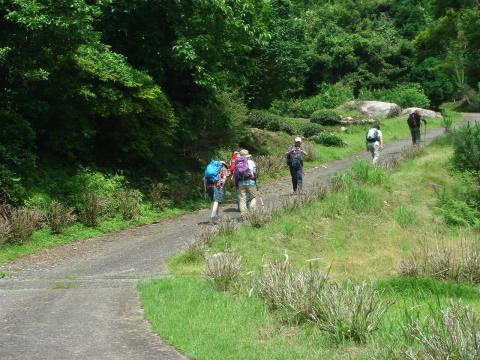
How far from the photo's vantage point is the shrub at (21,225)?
13.1 metres

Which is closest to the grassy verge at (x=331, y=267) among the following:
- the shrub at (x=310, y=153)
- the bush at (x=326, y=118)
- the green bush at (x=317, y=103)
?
the shrub at (x=310, y=153)

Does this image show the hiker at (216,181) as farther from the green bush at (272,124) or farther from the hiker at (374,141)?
the green bush at (272,124)

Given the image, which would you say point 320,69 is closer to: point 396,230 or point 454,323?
point 396,230

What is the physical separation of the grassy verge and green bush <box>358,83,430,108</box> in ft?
68.8

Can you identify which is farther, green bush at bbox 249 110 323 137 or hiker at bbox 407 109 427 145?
green bush at bbox 249 110 323 137

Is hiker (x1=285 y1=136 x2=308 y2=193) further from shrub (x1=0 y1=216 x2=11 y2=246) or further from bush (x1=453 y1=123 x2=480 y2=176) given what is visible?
shrub (x1=0 y1=216 x2=11 y2=246)

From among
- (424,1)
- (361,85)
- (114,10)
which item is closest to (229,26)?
(114,10)

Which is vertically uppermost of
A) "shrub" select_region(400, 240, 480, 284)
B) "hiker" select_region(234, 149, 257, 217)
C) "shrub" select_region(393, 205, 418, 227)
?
"hiker" select_region(234, 149, 257, 217)

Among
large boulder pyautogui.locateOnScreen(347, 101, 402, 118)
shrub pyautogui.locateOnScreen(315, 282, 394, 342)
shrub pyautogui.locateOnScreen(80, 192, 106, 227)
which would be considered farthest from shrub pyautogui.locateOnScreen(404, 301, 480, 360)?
large boulder pyautogui.locateOnScreen(347, 101, 402, 118)

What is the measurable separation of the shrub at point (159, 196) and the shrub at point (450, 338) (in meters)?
13.0

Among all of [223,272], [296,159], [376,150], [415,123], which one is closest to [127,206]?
[296,159]

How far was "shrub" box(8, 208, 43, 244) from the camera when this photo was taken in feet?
43.0

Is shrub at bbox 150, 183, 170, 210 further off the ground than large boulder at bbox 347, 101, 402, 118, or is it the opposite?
large boulder at bbox 347, 101, 402, 118

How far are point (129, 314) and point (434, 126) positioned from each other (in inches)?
1306
